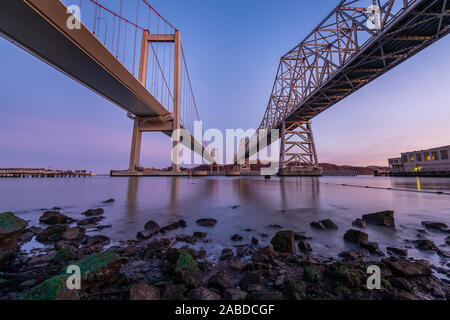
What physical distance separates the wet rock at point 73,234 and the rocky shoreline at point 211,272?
32 millimetres

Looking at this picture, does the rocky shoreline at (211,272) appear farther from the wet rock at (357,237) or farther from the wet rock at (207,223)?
the wet rock at (207,223)

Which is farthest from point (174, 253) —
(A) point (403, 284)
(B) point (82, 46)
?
(B) point (82, 46)

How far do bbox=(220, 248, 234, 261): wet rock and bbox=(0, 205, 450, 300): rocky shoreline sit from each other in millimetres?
10

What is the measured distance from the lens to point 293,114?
25516 mm

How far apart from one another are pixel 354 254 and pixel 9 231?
4.04 meters

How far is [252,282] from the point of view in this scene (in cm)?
124

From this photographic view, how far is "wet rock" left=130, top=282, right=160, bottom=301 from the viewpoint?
3.32 feet

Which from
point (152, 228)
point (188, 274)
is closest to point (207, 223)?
point (152, 228)

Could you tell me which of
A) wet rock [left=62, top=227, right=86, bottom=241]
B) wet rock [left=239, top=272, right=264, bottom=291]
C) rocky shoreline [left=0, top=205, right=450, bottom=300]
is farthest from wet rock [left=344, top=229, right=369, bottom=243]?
wet rock [left=62, top=227, right=86, bottom=241]

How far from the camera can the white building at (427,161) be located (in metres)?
37.4

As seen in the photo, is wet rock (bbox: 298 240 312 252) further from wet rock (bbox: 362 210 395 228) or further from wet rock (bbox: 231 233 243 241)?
wet rock (bbox: 362 210 395 228)

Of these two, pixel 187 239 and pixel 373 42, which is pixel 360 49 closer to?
pixel 373 42
